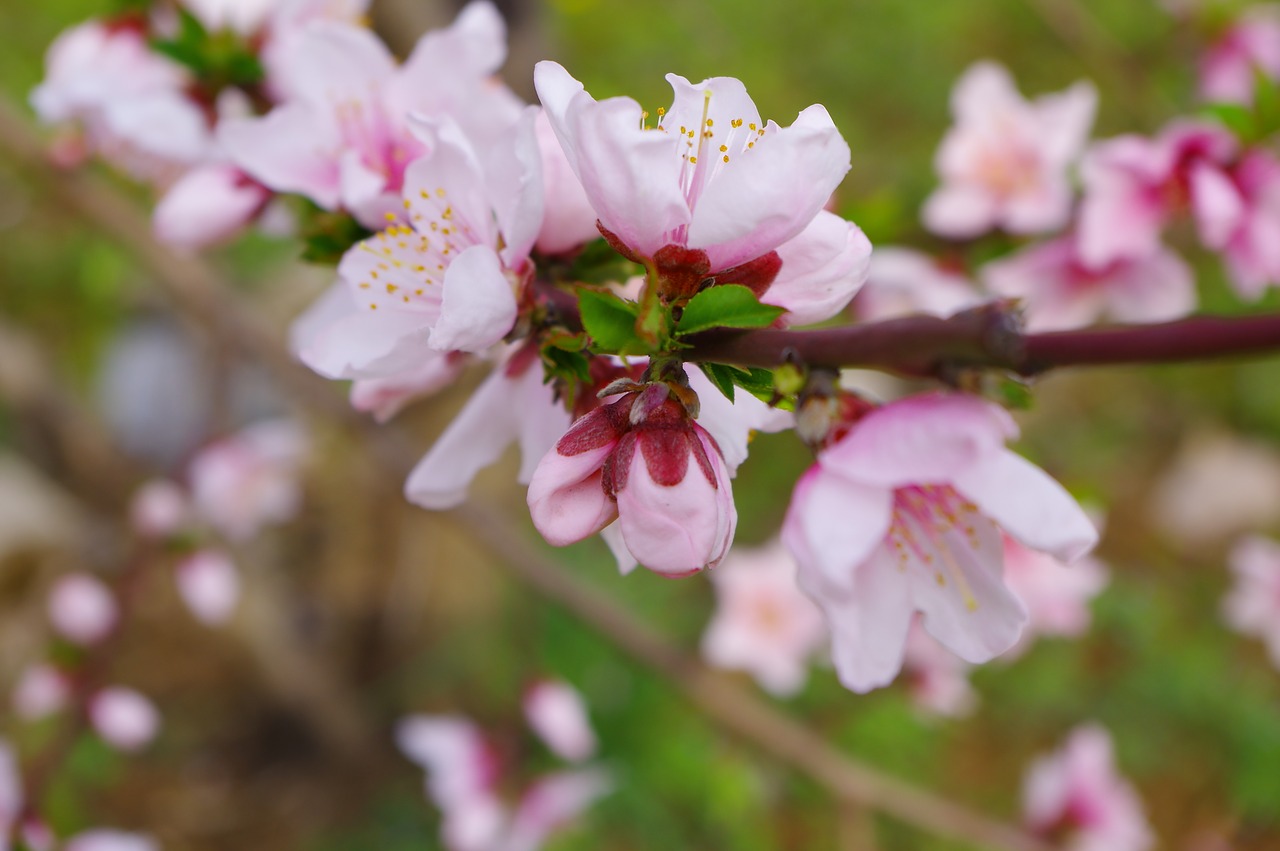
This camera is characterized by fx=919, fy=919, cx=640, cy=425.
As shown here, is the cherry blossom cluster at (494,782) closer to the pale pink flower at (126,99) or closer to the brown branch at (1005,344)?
the pale pink flower at (126,99)

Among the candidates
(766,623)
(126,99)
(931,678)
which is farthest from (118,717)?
(931,678)

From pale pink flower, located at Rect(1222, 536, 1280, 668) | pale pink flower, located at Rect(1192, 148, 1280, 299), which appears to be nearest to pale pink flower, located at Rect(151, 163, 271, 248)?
pale pink flower, located at Rect(1192, 148, 1280, 299)

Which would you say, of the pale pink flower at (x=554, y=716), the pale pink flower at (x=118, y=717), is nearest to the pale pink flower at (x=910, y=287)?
the pale pink flower at (x=554, y=716)

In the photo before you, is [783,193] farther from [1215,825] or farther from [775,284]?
[1215,825]

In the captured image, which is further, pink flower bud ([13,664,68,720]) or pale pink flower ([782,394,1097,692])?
pink flower bud ([13,664,68,720])

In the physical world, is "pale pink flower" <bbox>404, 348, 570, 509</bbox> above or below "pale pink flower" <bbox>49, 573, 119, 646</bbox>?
above

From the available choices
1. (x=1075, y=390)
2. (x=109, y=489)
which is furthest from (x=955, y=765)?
(x=109, y=489)

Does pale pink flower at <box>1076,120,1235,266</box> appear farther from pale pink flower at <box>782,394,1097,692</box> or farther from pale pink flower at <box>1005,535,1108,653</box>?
pale pink flower at <box>782,394,1097,692</box>

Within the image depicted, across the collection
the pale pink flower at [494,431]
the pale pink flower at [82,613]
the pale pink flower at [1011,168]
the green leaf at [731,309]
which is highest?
the green leaf at [731,309]
